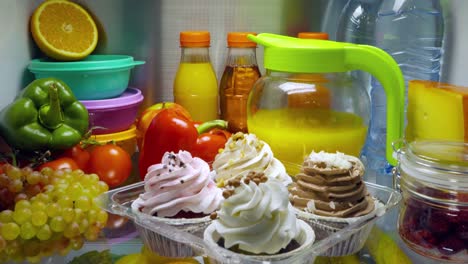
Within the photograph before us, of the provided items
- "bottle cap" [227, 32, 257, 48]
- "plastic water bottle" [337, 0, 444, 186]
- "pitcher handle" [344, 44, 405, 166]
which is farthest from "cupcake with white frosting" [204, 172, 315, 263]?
"bottle cap" [227, 32, 257, 48]

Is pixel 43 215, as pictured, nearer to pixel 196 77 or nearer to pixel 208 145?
pixel 208 145

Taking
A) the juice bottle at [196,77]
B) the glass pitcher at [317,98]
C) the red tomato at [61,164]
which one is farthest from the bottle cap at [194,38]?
the red tomato at [61,164]

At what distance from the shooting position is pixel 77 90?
1.16m

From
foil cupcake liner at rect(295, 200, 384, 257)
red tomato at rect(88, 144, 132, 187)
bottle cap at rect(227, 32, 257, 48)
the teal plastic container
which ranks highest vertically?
bottle cap at rect(227, 32, 257, 48)

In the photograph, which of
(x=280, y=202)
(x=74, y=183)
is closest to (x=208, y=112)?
(x=74, y=183)

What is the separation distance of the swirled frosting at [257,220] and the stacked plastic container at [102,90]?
552 mm

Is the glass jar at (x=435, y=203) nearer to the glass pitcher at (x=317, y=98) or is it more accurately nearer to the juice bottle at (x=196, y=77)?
the glass pitcher at (x=317, y=98)

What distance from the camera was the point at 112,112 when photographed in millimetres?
1171

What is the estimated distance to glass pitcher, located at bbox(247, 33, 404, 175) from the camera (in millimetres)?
956

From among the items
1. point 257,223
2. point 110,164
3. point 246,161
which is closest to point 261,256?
point 257,223

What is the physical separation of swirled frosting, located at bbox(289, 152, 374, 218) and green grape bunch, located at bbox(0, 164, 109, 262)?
11.9 inches

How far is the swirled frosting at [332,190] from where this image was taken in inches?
30.8

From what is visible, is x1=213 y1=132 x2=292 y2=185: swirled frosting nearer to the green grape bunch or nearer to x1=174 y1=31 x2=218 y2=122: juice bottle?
the green grape bunch

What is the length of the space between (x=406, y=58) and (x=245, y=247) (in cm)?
72
